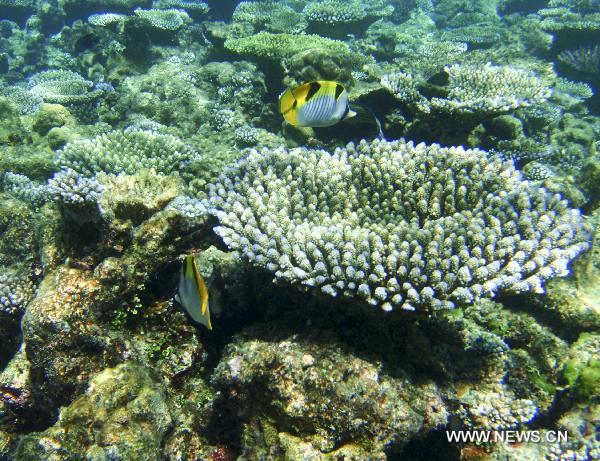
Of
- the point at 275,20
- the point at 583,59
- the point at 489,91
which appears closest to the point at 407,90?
the point at 489,91

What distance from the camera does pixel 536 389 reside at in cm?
349

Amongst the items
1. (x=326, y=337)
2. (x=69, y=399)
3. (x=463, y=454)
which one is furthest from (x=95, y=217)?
(x=463, y=454)

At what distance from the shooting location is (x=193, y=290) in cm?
234

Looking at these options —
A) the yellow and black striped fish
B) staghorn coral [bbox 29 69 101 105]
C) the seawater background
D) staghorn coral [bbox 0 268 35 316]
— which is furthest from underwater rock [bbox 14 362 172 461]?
staghorn coral [bbox 29 69 101 105]

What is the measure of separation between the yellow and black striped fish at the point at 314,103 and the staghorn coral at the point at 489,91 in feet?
8.56

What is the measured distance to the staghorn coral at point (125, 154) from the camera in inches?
204

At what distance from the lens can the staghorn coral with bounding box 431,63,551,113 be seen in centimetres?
548

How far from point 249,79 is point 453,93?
4.40 metres

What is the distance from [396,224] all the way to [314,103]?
1.39 m

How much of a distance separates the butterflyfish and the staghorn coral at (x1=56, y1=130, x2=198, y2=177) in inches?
131

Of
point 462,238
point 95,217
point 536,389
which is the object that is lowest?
point 536,389

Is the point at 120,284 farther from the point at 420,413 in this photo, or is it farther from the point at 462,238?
the point at 462,238

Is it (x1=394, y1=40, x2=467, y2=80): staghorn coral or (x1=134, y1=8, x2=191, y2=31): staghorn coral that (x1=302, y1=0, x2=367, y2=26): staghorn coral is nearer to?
(x1=394, y1=40, x2=467, y2=80): staghorn coral

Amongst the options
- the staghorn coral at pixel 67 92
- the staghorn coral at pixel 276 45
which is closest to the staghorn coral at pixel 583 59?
the staghorn coral at pixel 276 45
